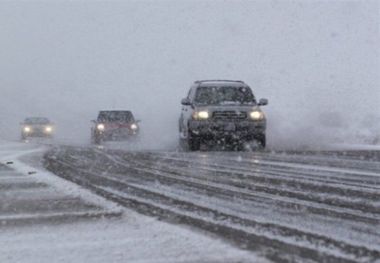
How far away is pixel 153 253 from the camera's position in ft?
13.1

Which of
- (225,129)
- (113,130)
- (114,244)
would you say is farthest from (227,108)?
(114,244)

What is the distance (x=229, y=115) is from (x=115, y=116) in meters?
10.7

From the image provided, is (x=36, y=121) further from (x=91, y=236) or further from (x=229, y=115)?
(x=91, y=236)

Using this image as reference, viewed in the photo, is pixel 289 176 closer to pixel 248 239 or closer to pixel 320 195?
pixel 320 195

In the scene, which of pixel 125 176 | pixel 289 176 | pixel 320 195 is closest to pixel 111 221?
pixel 320 195

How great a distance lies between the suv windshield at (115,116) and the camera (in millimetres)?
25125

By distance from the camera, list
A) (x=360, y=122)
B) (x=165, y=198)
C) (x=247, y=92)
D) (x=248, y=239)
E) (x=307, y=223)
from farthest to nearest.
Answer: (x=360, y=122) → (x=247, y=92) → (x=165, y=198) → (x=307, y=223) → (x=248, y=239)

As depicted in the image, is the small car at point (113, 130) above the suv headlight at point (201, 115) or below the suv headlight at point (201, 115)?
below

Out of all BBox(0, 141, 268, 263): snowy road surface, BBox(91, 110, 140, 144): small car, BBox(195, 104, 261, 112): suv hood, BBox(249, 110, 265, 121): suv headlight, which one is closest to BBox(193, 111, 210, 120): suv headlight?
BBox(195, 104, 261, 112): suv hood

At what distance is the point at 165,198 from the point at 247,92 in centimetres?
1098

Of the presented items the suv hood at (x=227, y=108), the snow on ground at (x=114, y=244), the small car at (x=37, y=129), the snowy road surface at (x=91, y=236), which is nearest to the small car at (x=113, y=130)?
the suv hood at (x=227, y=108)

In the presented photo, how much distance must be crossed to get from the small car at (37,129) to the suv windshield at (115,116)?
11237 mm

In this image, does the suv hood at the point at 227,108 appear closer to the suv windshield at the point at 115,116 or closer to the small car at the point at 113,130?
the small car at the point at 113,130

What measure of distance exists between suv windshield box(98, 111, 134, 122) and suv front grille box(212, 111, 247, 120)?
32.2 ft
